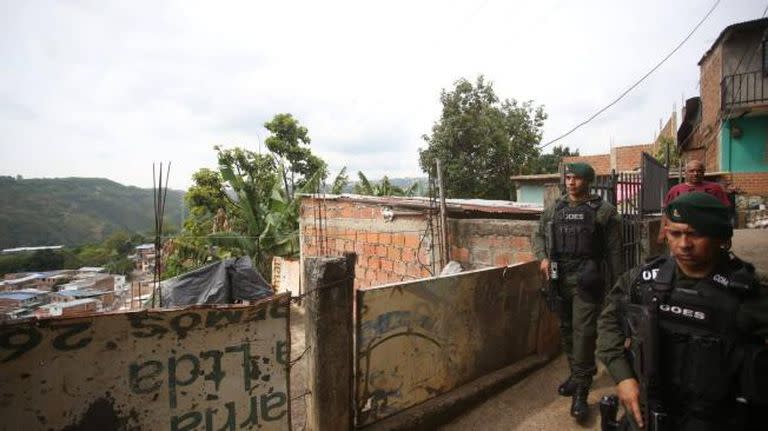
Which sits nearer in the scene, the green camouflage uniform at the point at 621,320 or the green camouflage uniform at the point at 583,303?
the green camouflage uniform at the point at 621,320

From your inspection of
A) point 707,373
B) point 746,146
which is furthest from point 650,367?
point 746,146

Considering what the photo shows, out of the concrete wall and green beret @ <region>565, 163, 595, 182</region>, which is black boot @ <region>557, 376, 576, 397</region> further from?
green beret @ <region>565, 163, 595, 182</region>

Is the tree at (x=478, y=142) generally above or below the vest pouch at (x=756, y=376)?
above

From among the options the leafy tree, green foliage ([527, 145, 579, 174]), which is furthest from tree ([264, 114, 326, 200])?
green foliage ([527, 145, 579, 174])

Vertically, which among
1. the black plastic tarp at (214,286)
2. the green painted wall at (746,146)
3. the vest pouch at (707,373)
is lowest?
the black plastic tarp at (214,286)

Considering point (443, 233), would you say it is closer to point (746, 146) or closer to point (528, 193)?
point (528, 193)

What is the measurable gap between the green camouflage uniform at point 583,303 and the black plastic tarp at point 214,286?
4665 millimetres

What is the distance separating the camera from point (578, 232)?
8.98ft

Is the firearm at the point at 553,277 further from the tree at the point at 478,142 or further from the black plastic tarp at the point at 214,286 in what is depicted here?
the tree at the point at 478,142

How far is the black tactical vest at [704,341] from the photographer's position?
133 centimetres

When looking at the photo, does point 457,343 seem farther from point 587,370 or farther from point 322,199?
point 322,199

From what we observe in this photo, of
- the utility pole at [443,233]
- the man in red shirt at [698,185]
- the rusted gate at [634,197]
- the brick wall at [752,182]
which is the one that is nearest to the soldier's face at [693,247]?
the man in red shirt at [698,185]

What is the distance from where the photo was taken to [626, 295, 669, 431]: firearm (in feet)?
4.66

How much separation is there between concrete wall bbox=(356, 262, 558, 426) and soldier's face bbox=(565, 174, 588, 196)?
Result: 2.84 ft
